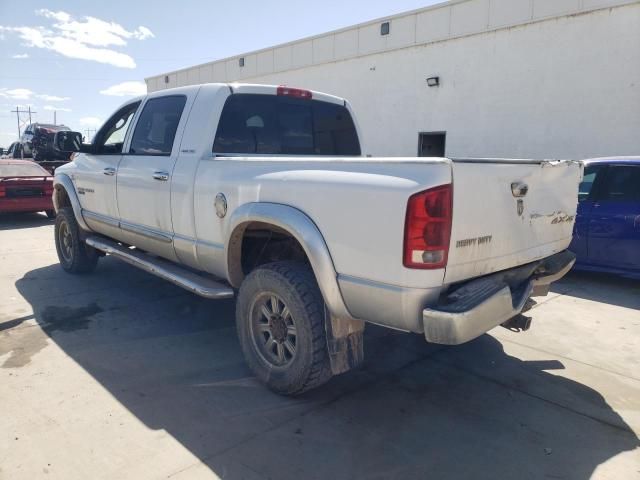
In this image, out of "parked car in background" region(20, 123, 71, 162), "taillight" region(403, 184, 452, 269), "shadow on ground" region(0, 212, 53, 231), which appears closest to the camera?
"taillight" region(403, 184, 452, 269)

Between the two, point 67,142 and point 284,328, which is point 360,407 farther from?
point 67,142

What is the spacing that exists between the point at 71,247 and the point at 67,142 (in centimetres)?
149

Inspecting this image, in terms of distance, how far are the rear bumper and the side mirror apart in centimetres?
439

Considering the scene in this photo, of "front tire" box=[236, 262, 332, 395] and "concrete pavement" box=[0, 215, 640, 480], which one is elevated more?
"front tire" box=[236, 262, 332, 395]

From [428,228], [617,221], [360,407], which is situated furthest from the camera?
[617,221]

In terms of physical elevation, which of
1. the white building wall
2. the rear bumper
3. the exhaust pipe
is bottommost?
the exhaust pipe

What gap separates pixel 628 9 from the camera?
8766mm

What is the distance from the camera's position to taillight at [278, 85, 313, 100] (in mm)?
4133

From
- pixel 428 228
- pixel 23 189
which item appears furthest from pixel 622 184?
pixel 23 189

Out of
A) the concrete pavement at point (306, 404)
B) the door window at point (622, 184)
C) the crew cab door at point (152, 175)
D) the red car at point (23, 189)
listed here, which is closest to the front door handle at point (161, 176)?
the crew cab door at point (152, 175)

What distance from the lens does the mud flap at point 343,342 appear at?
9.52 ft

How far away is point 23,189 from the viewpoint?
9805mm

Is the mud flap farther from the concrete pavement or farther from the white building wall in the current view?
the white building wall

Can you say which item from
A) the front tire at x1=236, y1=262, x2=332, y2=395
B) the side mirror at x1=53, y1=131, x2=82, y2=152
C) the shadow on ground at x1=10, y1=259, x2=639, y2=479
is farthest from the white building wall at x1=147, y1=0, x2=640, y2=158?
the side mirror at x1=53, y1=131, x2=82, y2=152
